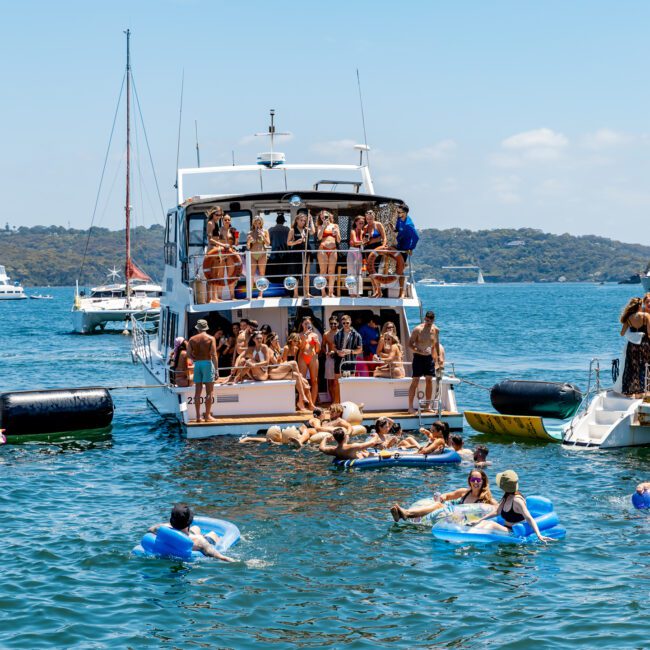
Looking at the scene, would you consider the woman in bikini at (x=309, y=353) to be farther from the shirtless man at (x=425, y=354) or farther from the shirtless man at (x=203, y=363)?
A: the shirtless man at (x=425, y=354)

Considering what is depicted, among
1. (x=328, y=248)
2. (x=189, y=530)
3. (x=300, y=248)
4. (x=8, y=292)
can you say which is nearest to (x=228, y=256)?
(x=300, y=248)

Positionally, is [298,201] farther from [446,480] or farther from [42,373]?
[42,373]

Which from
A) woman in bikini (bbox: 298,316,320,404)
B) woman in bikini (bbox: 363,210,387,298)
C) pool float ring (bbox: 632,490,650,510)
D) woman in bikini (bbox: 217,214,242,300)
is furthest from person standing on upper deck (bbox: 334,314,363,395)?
pool float ring (bbox: 632,490,650,510)

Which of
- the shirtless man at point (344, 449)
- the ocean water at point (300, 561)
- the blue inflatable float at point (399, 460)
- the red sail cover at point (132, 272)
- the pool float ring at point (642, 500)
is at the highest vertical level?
the red sail cover at point (132, 272)

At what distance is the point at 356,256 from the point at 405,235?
3.48ft

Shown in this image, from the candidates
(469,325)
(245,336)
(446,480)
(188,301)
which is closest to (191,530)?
(446,480)

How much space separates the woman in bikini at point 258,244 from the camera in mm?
21188

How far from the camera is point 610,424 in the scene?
20250mm

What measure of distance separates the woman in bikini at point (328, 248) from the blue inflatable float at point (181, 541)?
27.4 ft

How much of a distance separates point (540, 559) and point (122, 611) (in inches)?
203

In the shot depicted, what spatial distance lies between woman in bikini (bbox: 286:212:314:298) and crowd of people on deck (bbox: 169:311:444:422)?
0.89 m

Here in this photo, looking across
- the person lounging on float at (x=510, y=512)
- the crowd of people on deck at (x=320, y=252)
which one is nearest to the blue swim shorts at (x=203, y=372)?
the crowd of people on deck at (x=320, y=252)

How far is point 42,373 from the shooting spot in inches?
1639

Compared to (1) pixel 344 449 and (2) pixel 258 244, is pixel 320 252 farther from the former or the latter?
(1) pixel 344 449
